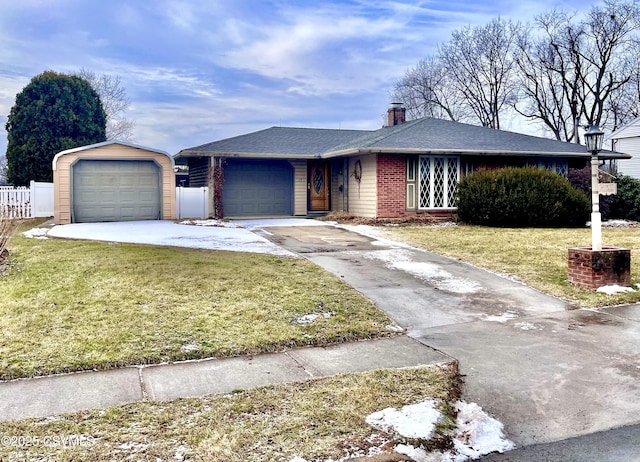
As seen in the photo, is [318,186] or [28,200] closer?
[28,200]

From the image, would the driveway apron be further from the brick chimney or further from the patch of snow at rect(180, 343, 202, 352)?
the brick chimney

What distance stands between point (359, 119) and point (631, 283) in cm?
3536

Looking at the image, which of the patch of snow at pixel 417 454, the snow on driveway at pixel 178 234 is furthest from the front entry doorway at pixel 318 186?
the patch of snow at pixel 417 454

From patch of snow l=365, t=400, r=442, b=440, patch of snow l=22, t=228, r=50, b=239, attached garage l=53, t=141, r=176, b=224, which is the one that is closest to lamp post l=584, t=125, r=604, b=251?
patch of snow l=365, t=400, r=442, b=440

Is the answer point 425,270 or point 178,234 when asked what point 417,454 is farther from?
point 178,234

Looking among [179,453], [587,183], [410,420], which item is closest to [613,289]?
[410,420]

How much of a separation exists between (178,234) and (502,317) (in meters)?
9.59

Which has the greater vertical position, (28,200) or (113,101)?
(113,101)

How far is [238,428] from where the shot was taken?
134 inches

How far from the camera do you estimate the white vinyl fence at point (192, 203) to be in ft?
67.3

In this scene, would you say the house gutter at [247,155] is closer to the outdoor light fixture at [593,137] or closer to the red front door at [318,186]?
the red front door at [318,186]

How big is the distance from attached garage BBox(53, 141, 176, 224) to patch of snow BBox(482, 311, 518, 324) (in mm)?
14693

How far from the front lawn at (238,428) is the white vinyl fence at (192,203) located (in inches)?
671

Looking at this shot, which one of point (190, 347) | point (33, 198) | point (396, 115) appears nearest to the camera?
point (190, 347)
